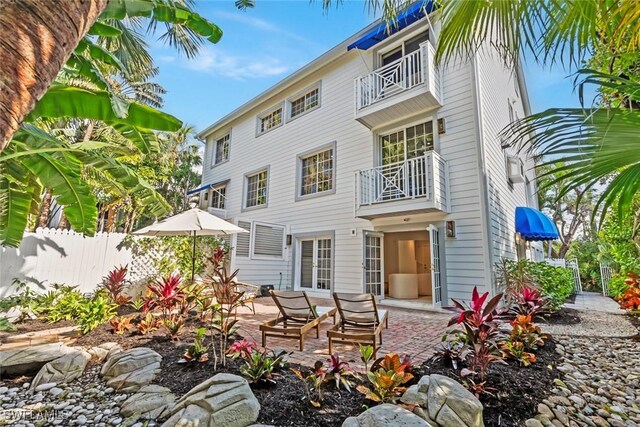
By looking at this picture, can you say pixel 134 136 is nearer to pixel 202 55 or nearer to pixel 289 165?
pixel 202 55

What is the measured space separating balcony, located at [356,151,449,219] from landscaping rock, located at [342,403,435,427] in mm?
6301

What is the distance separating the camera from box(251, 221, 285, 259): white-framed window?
11695mm

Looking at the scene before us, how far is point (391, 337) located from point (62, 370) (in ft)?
17.1

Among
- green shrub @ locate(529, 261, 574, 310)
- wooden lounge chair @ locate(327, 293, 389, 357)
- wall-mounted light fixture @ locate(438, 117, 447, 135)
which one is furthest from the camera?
wall-mounted light fixture @ locate(438, 117, 447, 135)

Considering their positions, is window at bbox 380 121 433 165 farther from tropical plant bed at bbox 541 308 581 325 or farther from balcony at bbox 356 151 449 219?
tropical plant bed at bbox 541 308 581 325

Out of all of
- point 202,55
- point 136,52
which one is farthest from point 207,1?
point 136,52

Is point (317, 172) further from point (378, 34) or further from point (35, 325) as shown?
point (35, 325)

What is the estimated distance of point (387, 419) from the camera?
2.36 m

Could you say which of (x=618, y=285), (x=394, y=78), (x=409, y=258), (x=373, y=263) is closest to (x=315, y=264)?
(x=373, y=263)

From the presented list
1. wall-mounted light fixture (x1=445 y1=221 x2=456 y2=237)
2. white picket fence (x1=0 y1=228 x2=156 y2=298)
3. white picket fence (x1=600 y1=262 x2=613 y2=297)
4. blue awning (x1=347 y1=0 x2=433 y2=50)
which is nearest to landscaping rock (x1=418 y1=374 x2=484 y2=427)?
wall-mounted light fixture (x1=445 y1=221 x2=456 y2=237)

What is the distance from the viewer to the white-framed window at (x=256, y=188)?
1440cm

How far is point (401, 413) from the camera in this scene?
2426 millimetres

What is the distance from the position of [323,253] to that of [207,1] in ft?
28.1

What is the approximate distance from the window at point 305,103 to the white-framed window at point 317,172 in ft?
7.48
